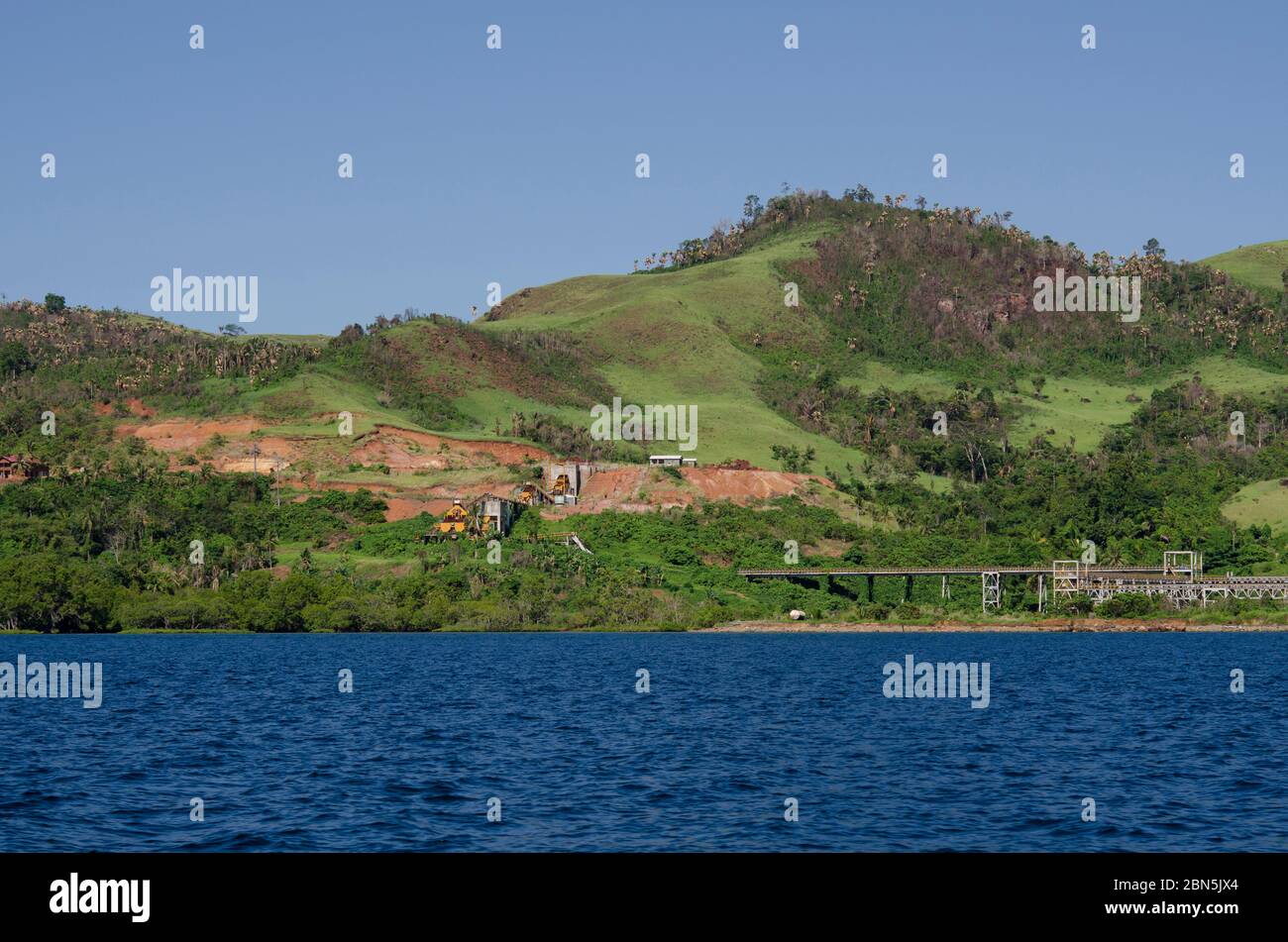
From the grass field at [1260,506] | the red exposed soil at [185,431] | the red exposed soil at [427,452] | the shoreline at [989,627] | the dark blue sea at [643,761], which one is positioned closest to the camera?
the dark blue sea at [643,761]

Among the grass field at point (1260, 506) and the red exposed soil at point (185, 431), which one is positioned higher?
the red exposed soil at point (185, 431)

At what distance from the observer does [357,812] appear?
123ft

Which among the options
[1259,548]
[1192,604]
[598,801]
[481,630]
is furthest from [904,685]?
[1259,548]

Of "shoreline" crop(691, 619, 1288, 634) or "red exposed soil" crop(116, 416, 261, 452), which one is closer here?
"shoreline" crop(691, 619, 1288, 634)

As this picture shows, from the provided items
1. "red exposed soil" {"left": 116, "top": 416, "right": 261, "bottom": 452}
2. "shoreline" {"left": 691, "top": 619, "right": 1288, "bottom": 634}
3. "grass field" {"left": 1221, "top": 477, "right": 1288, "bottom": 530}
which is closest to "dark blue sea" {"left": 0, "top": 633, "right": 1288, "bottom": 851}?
"shoreline" {"left": 691, "top": 619, "right": 1288, "bottom": 634}

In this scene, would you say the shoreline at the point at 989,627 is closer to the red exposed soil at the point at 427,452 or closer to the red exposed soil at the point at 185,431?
the red exposed soil at the point at 427,452

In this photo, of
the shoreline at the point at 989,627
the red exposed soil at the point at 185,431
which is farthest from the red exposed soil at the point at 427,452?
the shoreline at the point at 989,627

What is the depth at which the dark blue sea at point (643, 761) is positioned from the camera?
34.6 m

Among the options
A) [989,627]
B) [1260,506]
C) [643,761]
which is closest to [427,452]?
[989,627]

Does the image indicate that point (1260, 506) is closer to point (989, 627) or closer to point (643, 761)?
point (989, 627)

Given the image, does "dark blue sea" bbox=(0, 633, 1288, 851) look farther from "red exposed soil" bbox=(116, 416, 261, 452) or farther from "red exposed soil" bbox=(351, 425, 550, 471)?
"red exposed soil" bbox=(116, 416, 261, 452)

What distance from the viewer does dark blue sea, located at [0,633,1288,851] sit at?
1362 inches

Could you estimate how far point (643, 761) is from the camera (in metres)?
47.6
